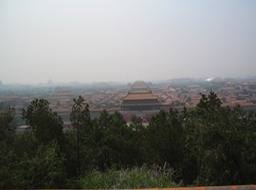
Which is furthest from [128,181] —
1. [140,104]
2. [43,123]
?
[140,104]

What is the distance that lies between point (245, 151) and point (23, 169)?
17.7 feet

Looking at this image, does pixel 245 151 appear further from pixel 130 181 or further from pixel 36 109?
pixel 36 109

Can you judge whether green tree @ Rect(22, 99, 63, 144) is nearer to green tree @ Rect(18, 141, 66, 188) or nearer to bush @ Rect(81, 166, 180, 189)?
green tree @ Rect(18, 141, 66, 188)

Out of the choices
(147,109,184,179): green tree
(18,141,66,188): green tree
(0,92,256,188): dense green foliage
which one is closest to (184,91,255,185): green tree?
(0,92,256,188): dense green foliage

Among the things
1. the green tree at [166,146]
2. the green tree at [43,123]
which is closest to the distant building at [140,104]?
the green tree at [166,146]

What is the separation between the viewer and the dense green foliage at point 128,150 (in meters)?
6.25

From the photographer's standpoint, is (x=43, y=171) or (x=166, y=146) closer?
(x=43, y=171)

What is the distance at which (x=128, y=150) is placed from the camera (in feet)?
30.9

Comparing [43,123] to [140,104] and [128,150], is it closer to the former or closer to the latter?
[128,150]

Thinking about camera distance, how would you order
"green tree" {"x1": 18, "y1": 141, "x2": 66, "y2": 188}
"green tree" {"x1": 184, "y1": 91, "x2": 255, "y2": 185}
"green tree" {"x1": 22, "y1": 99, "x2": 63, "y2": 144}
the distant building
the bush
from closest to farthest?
1. the bush
2. "green tree" {"x1": 184, "y1": 91, "x2": 255, "y2": 185}
3. "green tree" {"x1": 18, "y1": 141, "x2": 66, "y2": 188}
4. "green tree" {"x1": 22, "y1": 99, "x2": 63, "y2": 144}
5. the distant building

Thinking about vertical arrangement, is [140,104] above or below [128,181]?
below

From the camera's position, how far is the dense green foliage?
246 inches

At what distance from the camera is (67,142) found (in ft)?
28.4

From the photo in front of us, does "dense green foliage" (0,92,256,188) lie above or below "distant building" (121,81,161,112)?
above
